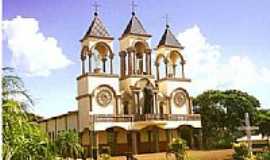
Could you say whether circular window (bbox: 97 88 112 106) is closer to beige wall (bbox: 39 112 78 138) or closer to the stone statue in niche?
beige wall (bbox: 39 112 78 138)

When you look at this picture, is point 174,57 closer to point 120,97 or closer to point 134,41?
point 134,41

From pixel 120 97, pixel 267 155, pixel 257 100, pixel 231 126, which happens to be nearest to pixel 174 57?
pixel 120 97

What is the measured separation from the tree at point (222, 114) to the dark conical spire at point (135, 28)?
8.09m

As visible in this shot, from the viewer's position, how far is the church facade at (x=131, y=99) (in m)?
21.9

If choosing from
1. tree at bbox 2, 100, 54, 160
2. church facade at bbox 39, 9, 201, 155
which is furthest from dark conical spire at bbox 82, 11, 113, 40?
tree at bbox 2, 100, 54, 160

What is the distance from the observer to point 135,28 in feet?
79.5

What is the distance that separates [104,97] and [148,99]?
2463 millimetres

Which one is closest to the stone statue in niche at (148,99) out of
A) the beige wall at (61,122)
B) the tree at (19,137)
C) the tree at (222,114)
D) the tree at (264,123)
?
the beige wall at (61,122)

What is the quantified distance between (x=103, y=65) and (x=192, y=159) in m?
8.32

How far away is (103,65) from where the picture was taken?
22.9 metres

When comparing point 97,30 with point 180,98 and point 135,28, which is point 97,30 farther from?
point 180,98

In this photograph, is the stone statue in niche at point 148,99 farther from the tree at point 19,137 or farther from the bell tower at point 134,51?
the tree at point 19,137

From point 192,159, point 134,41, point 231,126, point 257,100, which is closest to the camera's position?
point 192,159

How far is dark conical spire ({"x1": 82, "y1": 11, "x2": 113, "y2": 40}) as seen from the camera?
2267 cm
